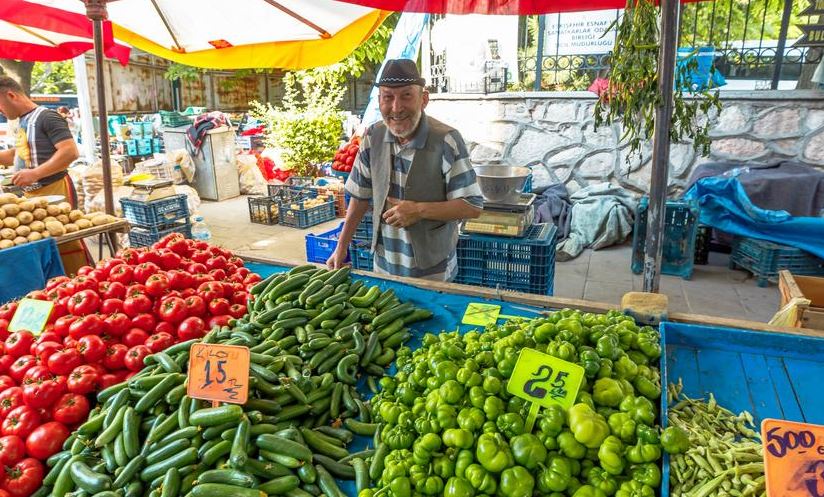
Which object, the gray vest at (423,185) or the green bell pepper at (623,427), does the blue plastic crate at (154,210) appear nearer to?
the gray vest at (423,185)

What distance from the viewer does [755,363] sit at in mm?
2049

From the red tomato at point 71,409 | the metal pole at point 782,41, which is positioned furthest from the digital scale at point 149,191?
the metal pole at point 782,41

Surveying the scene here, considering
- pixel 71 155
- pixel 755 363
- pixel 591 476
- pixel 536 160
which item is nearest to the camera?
pixel 591 476

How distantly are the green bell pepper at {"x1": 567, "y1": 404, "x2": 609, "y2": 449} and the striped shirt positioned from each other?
5.59ft

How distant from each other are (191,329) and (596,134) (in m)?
6.61

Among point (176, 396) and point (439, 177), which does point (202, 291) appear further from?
point (439, 177)

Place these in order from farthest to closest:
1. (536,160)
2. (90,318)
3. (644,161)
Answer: (536,160)
(644,161)
(90,318)

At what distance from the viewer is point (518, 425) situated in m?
1.55

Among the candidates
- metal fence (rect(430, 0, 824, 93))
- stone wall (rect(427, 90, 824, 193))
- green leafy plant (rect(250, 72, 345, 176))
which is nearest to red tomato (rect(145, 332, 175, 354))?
stone wall (rect(427, 90, 824, 193))

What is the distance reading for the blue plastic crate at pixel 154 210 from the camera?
682 centimetres

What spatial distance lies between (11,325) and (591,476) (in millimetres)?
2677

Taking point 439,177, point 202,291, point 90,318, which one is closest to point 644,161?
point 439,177

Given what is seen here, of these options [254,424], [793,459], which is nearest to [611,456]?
[793,459]

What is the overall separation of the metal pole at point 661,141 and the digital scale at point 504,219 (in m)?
1.06
